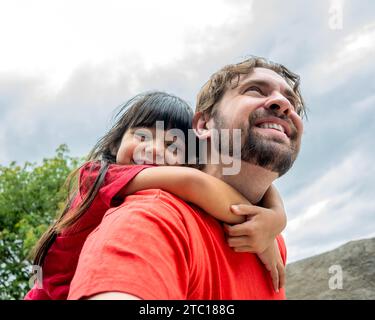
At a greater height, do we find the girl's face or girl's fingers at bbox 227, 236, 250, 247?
the girl's face

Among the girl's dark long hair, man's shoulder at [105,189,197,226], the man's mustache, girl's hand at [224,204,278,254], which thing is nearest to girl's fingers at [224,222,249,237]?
girl's hand at [224,204,278,254]

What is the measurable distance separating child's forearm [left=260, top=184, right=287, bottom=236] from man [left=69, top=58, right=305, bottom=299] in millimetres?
45

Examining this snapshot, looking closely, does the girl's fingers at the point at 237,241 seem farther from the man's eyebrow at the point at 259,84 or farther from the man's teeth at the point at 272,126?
the man's eyebrow at the point at 259,84

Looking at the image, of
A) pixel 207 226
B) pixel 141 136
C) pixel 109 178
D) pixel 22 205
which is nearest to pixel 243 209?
pixel 207 226

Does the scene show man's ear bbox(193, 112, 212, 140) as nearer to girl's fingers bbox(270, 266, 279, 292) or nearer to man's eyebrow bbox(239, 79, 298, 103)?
man's eyebrow bbox(239, 79, 298, 103)

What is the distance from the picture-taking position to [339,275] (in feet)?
10.6

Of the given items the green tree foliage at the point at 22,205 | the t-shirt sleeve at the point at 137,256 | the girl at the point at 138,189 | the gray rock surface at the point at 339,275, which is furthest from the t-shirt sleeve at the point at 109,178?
the green tree foliage at the point at 22,205

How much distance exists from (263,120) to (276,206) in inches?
12.3

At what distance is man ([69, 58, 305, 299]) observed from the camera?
3.21 feet

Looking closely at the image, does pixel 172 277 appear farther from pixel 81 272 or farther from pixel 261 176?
pixel 261 176

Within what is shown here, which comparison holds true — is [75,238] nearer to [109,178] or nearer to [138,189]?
[109,178]

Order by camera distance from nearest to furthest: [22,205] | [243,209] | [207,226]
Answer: [207,226] < [243,209] < [22,205]

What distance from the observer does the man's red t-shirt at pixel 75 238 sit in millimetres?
1518

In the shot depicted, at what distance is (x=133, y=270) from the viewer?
3.16ft
